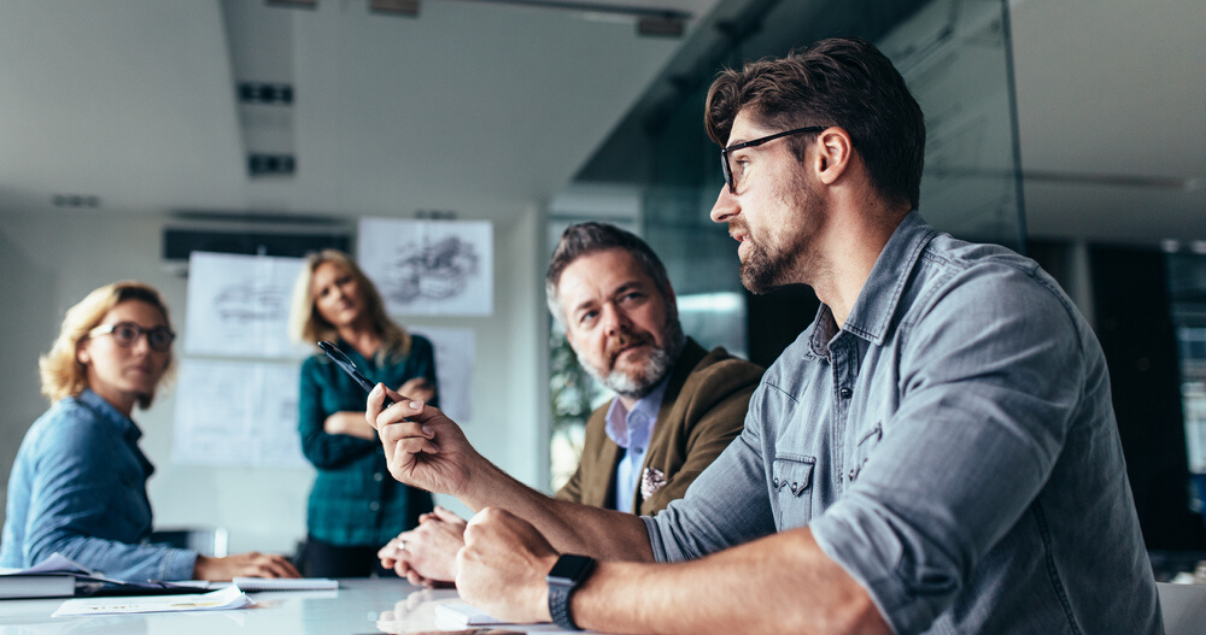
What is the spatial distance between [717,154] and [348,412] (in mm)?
1709

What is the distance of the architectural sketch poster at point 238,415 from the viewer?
→ 3076 mm

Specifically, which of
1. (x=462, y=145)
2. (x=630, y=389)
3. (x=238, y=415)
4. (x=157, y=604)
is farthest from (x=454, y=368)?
(x=157, y=604)

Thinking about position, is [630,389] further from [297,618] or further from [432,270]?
[432,270]

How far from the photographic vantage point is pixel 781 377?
53.6 inches

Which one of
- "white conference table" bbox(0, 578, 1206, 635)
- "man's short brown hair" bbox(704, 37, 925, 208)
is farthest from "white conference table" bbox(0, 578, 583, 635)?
"man's short brown hair" bbox(704, 37, 925, 208)

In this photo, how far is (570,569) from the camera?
89 cm

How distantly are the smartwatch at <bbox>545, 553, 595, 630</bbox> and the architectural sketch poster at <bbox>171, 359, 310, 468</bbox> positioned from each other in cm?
245

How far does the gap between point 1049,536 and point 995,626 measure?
110 millimetres

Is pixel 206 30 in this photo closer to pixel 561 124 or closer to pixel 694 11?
pixel 561 124

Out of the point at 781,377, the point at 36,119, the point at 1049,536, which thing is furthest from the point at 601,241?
the point at 36,119

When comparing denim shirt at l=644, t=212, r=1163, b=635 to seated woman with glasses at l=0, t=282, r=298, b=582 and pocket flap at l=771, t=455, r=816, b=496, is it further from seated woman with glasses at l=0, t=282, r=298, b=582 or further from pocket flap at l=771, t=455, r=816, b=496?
seated woman with glasses at l=0, t=282, r=298, b=582

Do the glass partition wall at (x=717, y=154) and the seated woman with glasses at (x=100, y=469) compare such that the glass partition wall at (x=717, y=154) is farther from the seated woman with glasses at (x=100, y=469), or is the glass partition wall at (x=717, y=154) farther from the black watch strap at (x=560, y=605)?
the black watch strap at (x=560, y=605)

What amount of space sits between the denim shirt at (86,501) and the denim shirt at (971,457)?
1528 mm

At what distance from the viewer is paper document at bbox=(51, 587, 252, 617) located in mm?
1216
